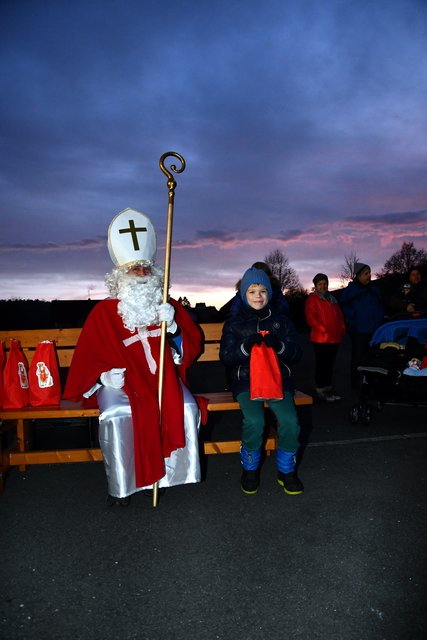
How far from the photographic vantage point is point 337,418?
6473 mm

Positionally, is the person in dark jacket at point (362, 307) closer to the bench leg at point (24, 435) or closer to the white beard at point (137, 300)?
the white beard at point (137, 300)

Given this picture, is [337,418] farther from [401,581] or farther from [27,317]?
[27,317]

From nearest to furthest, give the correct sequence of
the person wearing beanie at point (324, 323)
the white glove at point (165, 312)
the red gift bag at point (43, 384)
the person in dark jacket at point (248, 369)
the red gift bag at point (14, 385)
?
the white glove at point (165, 312)
the person in dark jacket at point (248, 369)
the red gift bag at point (14, 385)
the red gift bag at point (43, 384)
the person wearing beanie at point (324, 323)

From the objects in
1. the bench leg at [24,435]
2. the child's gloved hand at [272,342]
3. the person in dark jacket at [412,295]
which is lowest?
the bench leg at [24,435]

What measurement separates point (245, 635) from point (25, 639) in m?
1.03

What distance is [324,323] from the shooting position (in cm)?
711

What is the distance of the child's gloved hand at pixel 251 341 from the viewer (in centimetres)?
411

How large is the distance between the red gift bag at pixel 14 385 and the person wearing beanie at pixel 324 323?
411cm

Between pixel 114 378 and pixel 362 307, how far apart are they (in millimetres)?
4661

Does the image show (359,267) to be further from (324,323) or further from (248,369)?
(248,369)

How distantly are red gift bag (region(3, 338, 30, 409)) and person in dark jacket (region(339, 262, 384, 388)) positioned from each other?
4896mm

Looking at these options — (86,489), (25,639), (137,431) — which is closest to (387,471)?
(137,431)

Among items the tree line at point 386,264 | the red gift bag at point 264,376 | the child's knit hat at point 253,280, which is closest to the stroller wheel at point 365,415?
the red gift bag at point 264,376

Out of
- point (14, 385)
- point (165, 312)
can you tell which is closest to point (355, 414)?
point (165, 312)
